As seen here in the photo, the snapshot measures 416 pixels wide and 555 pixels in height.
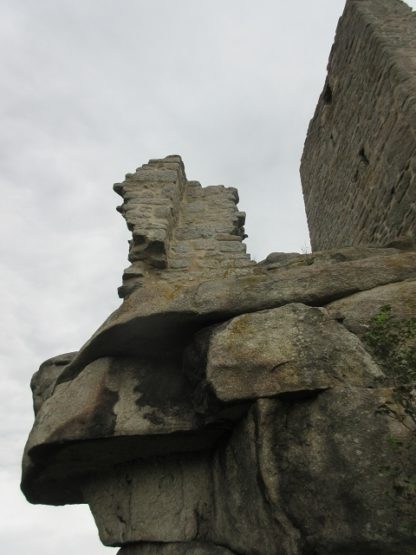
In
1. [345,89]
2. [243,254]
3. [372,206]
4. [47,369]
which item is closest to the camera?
[47,369]

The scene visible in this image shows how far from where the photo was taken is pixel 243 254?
461 cm

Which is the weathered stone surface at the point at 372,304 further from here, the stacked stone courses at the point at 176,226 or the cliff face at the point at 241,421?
the stacked stone courses at the point at 176,226

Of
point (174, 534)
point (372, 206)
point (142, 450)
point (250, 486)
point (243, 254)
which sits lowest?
point (174, 534)

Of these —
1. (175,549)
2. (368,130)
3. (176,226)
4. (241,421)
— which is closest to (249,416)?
(241,421)

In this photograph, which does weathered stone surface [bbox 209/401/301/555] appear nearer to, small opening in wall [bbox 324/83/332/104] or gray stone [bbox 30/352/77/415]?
gray stone [bbox 30/352/77/415]

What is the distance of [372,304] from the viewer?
2.66m

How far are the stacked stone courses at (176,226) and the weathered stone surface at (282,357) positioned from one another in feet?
3.76

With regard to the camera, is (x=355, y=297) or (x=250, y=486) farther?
(x=355, y=297)

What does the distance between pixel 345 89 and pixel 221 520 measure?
513 cm

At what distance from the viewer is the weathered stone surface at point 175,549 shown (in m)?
2.48

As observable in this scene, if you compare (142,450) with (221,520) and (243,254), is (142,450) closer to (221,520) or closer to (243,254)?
(221,520)

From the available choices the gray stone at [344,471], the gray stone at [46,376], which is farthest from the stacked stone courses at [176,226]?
the gray stone at [344,471]

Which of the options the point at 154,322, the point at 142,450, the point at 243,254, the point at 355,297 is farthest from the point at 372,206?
the point at 142,450

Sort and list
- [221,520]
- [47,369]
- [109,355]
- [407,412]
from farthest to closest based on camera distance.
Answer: [47,369] → [109,355] → [221,520] → [407,412]
